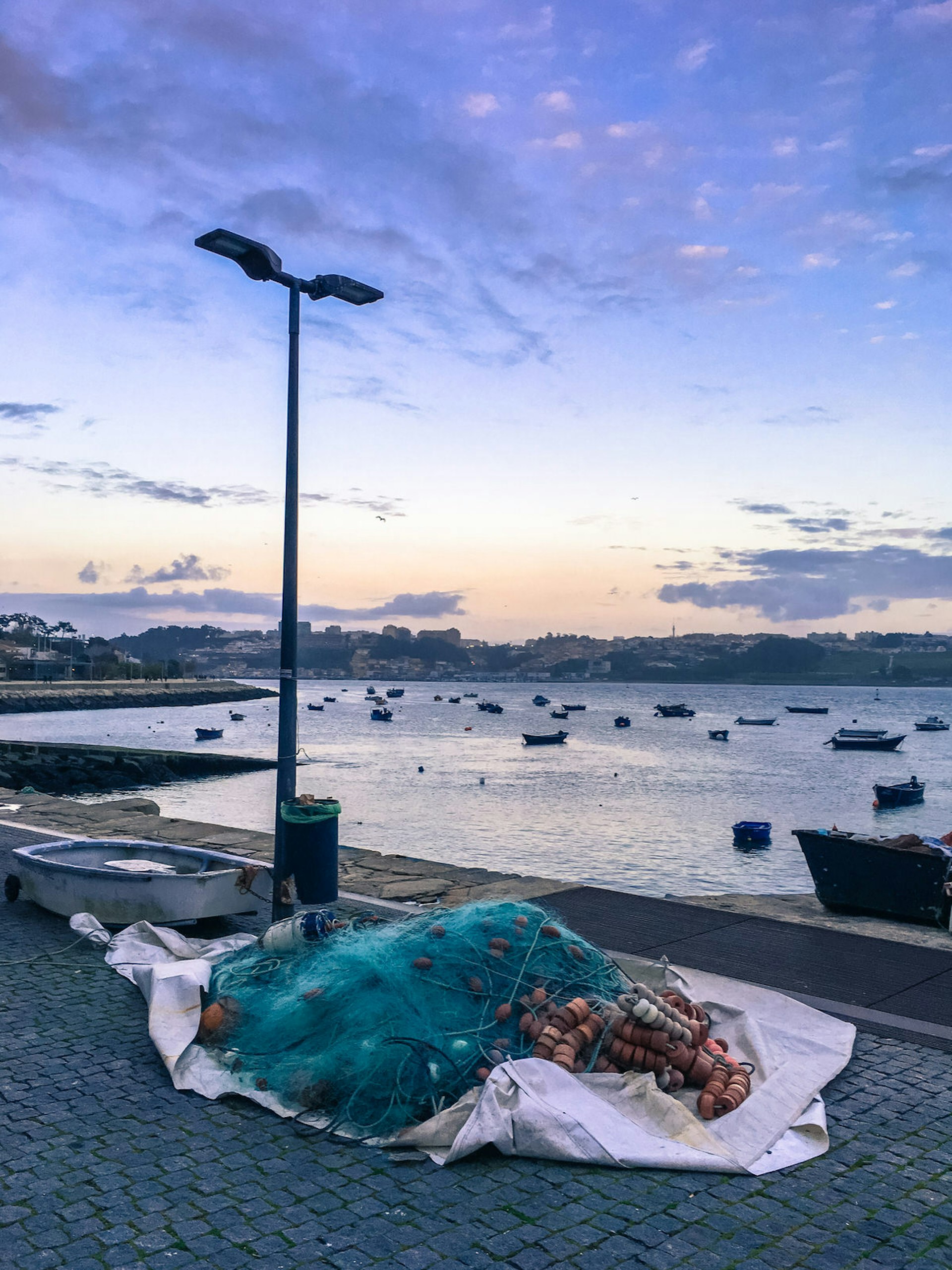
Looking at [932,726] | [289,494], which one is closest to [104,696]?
[932,726]

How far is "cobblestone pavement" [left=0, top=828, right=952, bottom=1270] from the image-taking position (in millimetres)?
3568

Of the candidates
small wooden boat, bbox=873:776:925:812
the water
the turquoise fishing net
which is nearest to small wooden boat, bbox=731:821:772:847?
the water

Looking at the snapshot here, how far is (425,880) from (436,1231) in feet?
A: 23.0

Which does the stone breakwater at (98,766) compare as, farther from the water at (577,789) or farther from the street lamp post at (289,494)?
the street lamp post at (289,494)

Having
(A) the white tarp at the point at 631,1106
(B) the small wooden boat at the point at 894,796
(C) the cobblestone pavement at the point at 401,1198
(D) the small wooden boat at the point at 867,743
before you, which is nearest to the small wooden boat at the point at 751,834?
(B) the small wooden boat at the point at 894,796

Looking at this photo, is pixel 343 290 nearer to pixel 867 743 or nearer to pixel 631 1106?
pixel 631 1106

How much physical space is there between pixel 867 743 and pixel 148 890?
274ft

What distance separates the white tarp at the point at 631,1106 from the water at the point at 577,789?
1485 centimetres

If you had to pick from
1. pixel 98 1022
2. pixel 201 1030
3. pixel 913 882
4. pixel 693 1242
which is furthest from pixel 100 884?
pixel 913 882

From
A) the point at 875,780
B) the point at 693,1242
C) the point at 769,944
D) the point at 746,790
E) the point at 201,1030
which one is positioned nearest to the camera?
the point at 693,1242

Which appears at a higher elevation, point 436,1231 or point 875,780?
point 436,1231

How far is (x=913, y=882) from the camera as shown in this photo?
9.70m

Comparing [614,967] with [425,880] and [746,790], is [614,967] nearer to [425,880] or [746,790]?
[425,880]

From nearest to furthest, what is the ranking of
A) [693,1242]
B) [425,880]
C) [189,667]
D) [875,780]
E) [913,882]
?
1. [693,1242]
2. [913,882]
3. [425,880]
4. [875,780]
5. [189,667]
